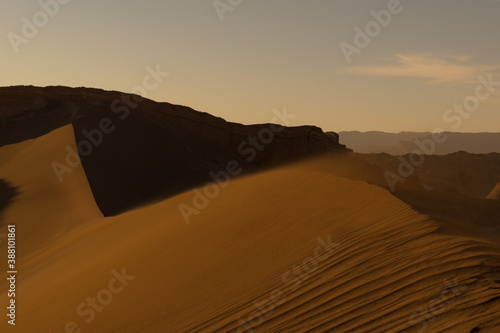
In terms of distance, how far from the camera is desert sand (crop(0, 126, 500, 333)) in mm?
3816

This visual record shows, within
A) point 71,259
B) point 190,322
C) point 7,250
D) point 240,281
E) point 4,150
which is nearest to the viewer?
point 190,322

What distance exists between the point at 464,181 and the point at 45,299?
39168 millimetres

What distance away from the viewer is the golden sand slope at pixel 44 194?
530 inches

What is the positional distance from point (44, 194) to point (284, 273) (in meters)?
14.1

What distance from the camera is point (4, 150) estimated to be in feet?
82.2

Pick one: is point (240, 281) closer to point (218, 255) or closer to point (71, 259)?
point (218, 255)

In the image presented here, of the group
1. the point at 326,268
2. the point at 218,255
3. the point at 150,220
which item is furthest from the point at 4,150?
the point at 326,268

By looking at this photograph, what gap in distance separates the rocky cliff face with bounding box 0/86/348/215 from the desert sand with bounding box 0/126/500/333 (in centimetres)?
785
